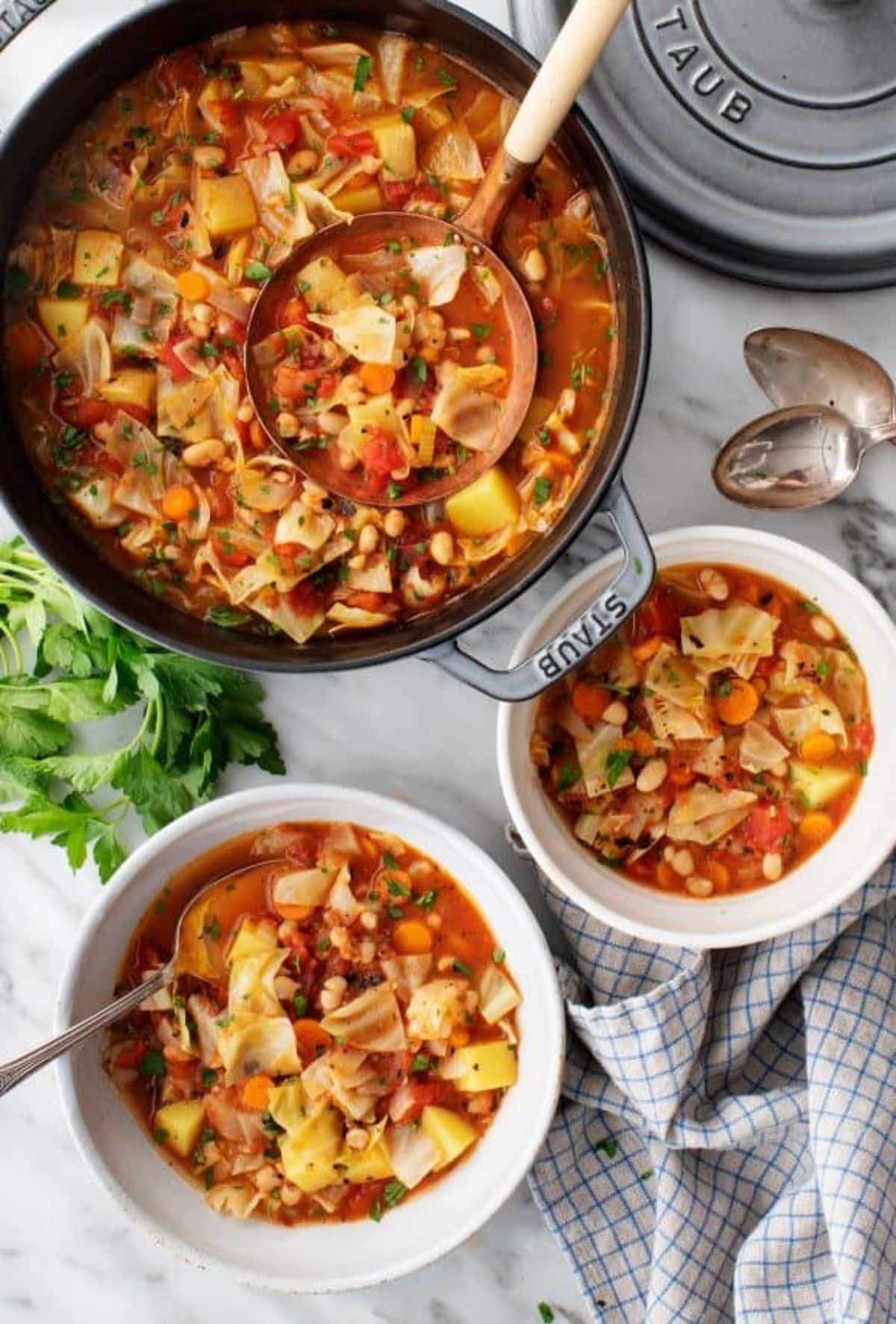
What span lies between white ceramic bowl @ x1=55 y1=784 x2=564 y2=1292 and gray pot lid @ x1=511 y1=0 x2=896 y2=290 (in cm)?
160

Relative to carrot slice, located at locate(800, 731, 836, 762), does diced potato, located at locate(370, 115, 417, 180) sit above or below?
above

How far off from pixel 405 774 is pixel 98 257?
4.83ft

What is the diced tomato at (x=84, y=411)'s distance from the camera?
3145mm

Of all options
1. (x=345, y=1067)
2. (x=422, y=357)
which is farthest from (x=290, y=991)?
(x=422, y=357)

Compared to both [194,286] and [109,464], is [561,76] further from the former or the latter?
[109,464]

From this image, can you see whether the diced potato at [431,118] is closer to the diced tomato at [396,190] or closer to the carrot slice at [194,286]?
the diced tomato at [396,190]

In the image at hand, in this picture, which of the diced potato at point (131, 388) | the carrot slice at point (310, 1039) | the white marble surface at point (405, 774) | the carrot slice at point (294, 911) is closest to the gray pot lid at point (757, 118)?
the white marble surface at point (405, 774)

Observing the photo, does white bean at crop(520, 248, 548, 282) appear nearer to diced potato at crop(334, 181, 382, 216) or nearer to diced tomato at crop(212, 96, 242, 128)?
diced potato at crop(334, 181, 382, 216)

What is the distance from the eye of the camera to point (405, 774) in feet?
12.1

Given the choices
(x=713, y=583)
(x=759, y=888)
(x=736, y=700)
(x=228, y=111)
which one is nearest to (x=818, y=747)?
(x=736, y=700)

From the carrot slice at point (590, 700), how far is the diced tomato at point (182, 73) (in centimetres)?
164

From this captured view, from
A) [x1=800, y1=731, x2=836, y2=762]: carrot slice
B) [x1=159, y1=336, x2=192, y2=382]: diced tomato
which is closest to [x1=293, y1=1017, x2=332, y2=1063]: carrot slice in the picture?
[x1=800, y1=731, x2=836, y2=762]: carrot slice

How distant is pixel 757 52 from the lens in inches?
129

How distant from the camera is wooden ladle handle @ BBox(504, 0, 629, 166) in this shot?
247 cm
